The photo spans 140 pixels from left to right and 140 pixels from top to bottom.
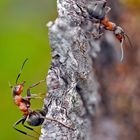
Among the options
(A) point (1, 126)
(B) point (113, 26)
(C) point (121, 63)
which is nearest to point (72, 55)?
(B) point (113, 26)

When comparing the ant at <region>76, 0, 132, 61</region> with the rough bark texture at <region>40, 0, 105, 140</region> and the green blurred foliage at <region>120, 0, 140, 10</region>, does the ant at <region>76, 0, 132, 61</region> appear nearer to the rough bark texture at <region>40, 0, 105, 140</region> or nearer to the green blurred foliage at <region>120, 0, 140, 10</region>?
the rough bark texture at <region>40, 0, 105, 140</region>

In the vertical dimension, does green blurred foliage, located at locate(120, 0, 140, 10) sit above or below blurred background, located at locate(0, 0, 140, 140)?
above

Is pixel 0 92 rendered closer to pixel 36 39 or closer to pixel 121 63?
pixel 36 39

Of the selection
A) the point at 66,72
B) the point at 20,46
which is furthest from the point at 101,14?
the point at 20,46

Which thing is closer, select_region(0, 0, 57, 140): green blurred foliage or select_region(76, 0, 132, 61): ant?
select_region(76, 0, 132, 61): ant

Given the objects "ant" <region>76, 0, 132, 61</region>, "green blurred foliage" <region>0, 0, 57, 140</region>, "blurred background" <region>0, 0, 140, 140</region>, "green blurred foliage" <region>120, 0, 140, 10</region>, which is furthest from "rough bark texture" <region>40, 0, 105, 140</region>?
"green blurred foliage" <region>0, 0, 57, 140</region>

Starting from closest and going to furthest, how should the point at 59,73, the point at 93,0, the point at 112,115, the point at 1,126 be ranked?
1. the point at 59,73
2. the point at 93,0
3. the point at 112,115
4. the point at 1,126
